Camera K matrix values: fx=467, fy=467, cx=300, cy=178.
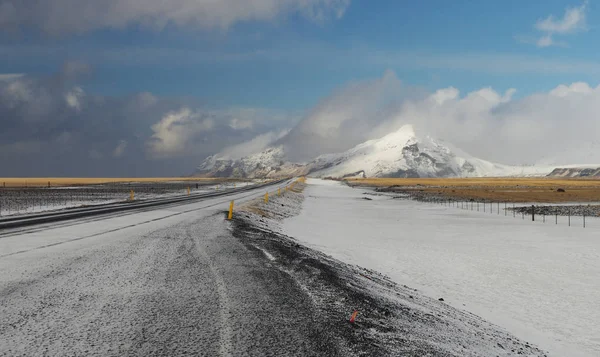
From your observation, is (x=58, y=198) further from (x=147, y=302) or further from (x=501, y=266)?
(x=147, y=302)

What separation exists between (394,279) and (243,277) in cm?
661

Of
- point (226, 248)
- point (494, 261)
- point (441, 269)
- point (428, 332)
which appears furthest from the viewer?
point (494, 261)

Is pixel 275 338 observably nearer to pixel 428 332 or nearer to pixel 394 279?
pixel 428 332

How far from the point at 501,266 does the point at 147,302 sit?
1472cm

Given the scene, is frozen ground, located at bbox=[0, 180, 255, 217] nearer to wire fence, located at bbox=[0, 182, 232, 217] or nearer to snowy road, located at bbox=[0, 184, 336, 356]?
wire fence, located at bbox=[0, 182, 232, 217]

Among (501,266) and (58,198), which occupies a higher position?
(58,198)

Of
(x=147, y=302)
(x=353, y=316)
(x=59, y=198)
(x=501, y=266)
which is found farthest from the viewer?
(x=59, y=198)

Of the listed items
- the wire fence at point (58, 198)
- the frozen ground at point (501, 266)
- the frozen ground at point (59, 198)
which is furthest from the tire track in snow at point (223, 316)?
the wire fence at point (58, 198)

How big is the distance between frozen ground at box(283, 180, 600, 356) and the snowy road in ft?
18.4

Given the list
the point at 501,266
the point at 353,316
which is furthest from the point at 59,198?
the point at 353,316

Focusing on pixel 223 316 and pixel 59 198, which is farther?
pixel 59 198

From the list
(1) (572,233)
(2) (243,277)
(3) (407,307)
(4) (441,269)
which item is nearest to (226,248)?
(2) (243,277)

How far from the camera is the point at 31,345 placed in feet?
19.9

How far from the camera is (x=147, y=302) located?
324 inches
